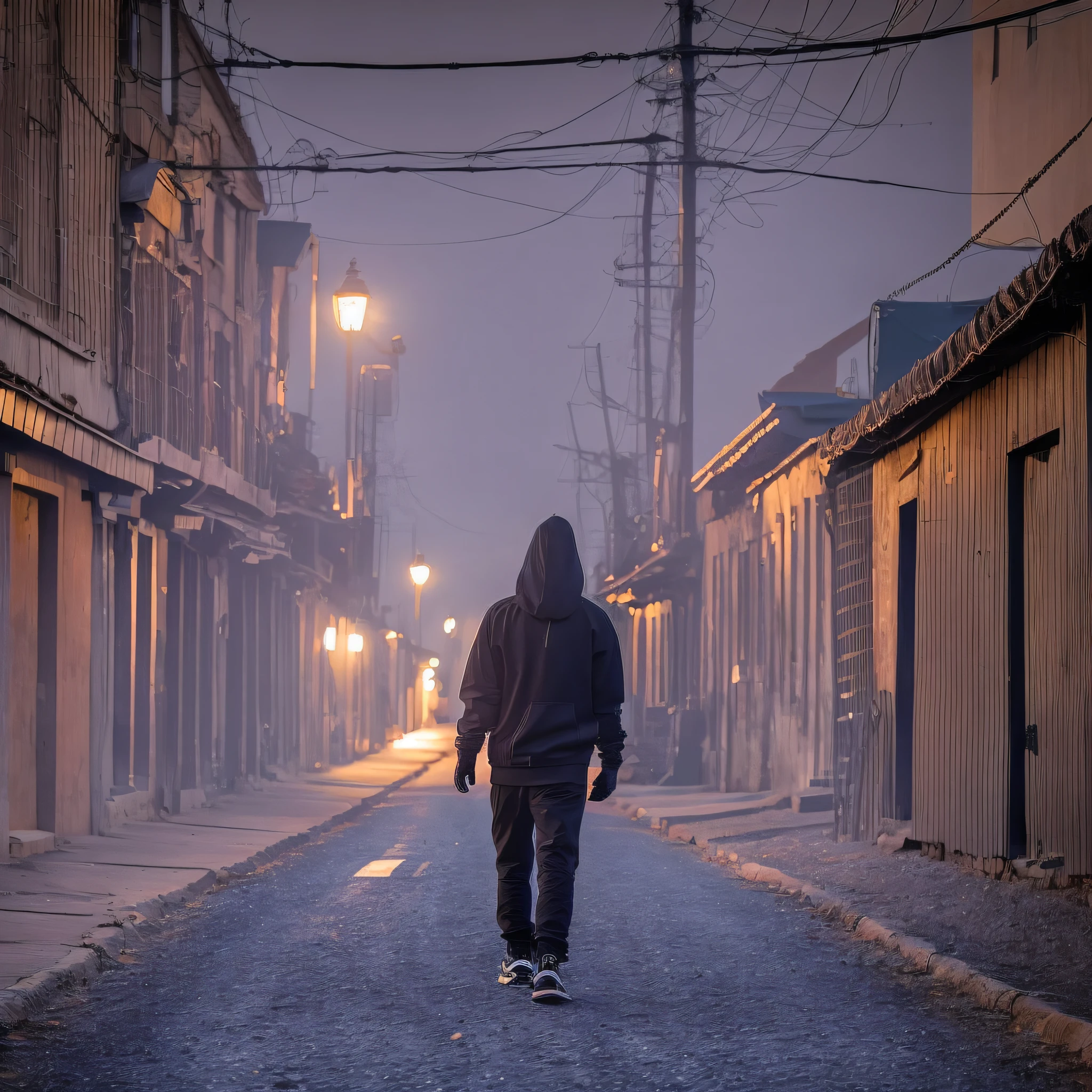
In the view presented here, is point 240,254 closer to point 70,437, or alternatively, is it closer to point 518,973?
point 70,437

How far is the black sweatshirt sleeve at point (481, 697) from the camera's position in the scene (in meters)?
6.64

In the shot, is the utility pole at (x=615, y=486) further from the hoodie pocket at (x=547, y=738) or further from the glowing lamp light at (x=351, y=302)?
the hoodie pocket at (x=547, y=738)

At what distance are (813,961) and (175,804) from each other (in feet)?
39.5

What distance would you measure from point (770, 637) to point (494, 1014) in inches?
617

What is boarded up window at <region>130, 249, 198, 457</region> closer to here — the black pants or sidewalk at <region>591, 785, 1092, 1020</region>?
sidewalk at <region>591, 785, 1092, 1020</region>

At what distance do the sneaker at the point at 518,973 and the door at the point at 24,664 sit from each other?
6821 mm

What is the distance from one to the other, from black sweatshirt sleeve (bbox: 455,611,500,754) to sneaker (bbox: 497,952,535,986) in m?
0.97

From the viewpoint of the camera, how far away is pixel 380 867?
40.7ft

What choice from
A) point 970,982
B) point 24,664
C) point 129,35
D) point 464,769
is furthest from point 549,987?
point 129,35

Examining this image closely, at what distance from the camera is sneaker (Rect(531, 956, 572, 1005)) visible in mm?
6043

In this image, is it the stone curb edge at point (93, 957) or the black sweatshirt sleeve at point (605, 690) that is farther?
the black sweatshirt sleeve at point (605, 690)

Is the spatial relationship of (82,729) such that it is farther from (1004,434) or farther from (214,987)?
(1004,434)

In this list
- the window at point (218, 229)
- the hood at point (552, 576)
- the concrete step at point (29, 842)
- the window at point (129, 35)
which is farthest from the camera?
the window at point (218, 229)

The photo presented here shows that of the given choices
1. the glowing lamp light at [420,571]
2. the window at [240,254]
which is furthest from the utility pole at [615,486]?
the window at [240,254]
